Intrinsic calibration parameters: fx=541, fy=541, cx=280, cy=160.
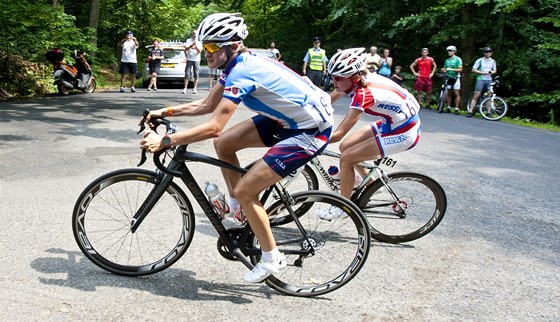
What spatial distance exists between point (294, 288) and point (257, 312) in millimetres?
415

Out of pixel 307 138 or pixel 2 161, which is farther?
pixel 2 161

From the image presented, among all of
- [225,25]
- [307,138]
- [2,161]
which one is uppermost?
[225,25]

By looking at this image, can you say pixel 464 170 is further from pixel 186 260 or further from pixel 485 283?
pixel 186 260

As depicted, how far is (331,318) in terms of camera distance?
367cm

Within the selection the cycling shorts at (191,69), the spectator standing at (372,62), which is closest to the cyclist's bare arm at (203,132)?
the spectator standing at (372,62)

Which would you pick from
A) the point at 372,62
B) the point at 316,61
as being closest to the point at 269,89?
the point at 372,62

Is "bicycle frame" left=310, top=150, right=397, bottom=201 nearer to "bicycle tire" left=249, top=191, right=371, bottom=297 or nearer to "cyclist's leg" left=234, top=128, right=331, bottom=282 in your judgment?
"bicycle tire" left=249, top=191, right=371, bottom=297

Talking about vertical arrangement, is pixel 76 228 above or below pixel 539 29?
below

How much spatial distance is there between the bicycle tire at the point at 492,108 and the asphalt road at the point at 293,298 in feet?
24.6

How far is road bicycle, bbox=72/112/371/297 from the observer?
3.89m

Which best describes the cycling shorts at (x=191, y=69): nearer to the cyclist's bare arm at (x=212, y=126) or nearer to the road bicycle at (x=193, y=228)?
the road bicycle at (x=193, y=228)

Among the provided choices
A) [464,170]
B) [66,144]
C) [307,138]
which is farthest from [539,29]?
[307,138]

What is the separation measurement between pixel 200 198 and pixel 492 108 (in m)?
13.8

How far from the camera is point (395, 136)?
512cm
